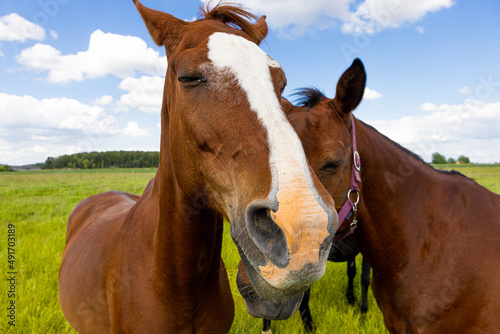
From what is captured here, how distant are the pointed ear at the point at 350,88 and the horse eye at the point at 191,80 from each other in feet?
5.07

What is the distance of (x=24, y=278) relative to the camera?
5.00 meters

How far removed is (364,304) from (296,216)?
4.32 meters

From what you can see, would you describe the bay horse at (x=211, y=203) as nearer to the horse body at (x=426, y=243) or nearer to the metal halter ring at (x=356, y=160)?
the metal halter ring at (x=356, y=160)

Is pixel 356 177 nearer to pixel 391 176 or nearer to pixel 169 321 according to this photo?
pixel 391 176

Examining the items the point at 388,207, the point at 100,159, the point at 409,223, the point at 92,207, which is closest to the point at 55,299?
the point at 92,207

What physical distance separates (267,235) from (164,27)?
1473 millimetres

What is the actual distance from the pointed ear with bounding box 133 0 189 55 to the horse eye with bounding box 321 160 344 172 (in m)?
1.42

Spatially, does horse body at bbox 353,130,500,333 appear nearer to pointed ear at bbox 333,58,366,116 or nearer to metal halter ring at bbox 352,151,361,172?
metal halter ring at bbox 352,151,361,172

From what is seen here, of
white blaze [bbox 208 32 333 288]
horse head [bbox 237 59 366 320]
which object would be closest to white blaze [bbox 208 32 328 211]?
white blaze [bbox 208 32 333 288]

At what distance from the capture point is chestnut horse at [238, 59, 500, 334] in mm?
2447

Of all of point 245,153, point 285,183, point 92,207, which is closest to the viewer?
point 285,183

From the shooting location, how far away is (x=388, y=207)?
2717 millimetres

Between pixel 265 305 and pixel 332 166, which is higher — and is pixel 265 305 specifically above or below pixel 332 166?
A: below

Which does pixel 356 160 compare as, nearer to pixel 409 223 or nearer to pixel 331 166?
pixel 331 166
